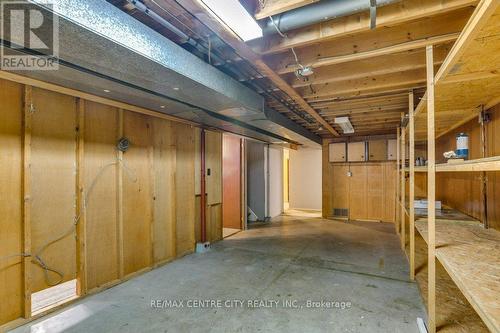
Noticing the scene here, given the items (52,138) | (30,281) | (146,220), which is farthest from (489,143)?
(30,281)

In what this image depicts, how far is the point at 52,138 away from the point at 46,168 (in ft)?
0.93

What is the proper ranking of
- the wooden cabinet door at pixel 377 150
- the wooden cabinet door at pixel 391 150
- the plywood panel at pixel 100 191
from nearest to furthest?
the plywood panel at pixel 100 191 → the wooden cabinet door at pixel 391 150 → the wooden cabinet door at pixel 377 150

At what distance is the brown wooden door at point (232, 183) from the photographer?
18.3 ft

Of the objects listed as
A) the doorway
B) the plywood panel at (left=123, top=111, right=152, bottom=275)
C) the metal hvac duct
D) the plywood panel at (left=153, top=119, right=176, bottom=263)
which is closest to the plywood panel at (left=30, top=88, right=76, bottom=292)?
the metal hvac duct

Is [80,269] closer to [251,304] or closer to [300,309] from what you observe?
[251,304]

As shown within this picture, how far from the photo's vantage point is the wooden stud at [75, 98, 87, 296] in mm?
2514

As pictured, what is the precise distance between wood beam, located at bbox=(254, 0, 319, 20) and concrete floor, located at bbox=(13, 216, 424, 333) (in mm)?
2276

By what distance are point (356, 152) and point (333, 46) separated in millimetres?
4732

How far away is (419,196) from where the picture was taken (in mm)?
5312

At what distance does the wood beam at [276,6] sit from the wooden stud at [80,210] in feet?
6.78

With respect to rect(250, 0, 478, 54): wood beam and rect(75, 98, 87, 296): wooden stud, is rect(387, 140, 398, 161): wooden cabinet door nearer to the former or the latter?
rect(250, 0, 478, 54): wood beam

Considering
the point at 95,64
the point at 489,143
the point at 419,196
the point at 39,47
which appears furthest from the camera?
the point at 419,196
